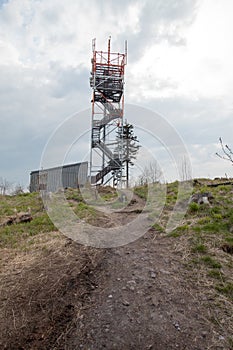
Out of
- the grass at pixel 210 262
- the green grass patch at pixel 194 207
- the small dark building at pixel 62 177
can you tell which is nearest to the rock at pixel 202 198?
the green grass patch at pixel 194 207

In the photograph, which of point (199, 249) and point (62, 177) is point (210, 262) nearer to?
point (199, 249)

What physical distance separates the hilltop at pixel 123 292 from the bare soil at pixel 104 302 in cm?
1

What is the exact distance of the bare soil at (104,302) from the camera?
260cm

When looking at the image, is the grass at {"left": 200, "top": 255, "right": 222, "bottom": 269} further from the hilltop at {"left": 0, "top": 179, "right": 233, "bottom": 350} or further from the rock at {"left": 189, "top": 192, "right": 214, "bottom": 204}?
the rock at {"left": 189, "top": 192, "right": 214, "bottom": 204}

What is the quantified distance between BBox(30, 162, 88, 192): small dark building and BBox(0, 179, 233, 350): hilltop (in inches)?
388

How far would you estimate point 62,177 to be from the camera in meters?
16.4

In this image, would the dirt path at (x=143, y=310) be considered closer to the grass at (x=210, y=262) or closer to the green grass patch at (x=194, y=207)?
the grass at (x=210, y=262)

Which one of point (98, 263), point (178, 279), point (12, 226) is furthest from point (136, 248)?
point (12, 226)

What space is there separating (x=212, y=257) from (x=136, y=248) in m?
1.31

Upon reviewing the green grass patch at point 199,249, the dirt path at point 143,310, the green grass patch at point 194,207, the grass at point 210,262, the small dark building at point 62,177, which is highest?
the small dark building at point 62,177

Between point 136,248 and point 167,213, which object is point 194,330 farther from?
point 167,213

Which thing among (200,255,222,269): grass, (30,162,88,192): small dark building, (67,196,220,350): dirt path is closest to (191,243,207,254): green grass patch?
(200,255,222,269): grass

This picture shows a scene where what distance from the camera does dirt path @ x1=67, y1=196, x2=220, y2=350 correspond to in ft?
8.37

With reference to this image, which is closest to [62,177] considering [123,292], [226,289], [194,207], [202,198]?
[202,198]
